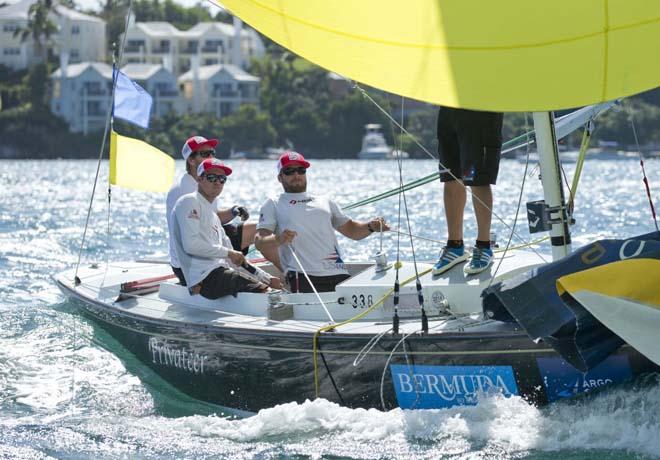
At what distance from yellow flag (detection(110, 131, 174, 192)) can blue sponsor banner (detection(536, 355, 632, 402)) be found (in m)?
4.79

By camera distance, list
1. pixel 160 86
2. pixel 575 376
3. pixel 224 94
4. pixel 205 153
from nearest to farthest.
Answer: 1. pixel 575 376
2. pixel 205 153
3. pixel 160 86
4. pixel 224 94

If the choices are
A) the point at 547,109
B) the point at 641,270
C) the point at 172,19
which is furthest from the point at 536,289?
the point at 172,19

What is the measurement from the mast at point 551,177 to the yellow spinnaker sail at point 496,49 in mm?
776

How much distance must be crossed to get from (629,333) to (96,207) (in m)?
27.3

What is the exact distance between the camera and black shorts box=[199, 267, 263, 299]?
780 cm

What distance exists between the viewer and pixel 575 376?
6164 millimetres

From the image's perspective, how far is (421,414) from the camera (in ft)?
21.2

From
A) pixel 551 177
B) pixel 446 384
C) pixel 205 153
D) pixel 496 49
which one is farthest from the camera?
pixel 205 153

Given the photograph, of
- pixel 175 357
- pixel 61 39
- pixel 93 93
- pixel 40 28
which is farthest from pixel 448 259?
pixel 61 39

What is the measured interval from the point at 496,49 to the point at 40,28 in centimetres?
10800

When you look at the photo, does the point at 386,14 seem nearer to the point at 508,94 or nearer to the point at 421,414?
the point at 508,94

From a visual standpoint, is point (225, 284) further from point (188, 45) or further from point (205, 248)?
point (188, 45)

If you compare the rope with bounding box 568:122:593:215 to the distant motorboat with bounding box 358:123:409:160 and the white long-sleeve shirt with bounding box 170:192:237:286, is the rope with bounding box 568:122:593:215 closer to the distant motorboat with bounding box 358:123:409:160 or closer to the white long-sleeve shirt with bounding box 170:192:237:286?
the white long-sleeve shirt with bounding box 170:192:237:286

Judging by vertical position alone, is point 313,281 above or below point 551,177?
below
